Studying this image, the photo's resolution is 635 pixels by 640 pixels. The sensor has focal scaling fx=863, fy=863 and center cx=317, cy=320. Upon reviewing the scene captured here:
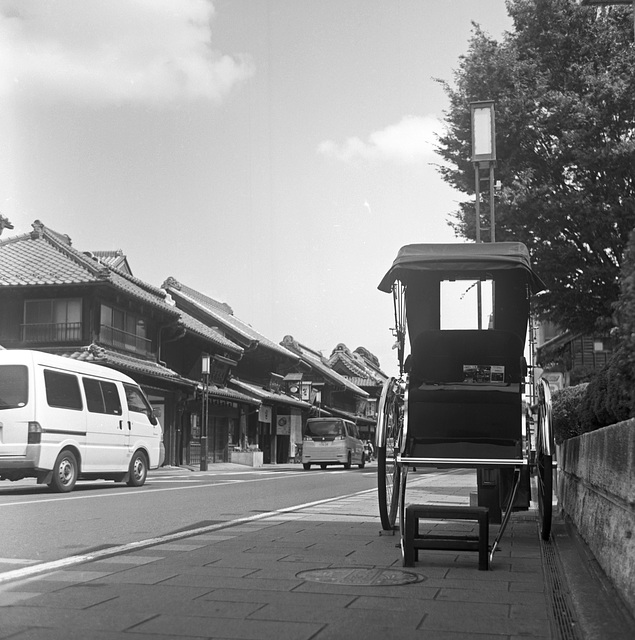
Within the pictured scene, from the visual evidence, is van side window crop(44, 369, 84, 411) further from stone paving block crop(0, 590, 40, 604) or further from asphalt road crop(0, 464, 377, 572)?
stone paving block crop(0, 590, 40, 604)

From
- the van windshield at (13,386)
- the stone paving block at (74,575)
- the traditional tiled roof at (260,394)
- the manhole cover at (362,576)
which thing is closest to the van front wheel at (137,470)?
the van windshield at (13,386)

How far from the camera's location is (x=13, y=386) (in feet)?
46.6

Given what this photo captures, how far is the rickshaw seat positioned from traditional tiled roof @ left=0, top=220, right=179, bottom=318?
2140cm

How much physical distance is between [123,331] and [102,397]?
1504 cm

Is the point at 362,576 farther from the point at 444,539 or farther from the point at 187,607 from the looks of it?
the point at 187,607

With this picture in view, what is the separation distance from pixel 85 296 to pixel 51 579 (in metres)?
24.7

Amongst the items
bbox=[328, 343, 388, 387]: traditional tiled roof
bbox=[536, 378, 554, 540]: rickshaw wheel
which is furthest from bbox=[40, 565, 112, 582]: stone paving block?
bbox=[328, 343, 388, 387]: traditional tiled roof

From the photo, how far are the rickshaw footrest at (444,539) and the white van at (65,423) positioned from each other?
9408 mm

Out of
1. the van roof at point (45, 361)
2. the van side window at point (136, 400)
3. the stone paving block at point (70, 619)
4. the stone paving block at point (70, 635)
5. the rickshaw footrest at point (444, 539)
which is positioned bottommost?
the stone paving block at point (70, 619)

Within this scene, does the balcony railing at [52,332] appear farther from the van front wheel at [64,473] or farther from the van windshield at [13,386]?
the van windshield at [13,386]

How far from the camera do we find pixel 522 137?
16.8m

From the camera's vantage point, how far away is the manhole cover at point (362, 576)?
17.6 feet

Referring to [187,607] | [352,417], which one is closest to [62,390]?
[187,607]

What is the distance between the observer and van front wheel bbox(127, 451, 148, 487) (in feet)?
56.2
